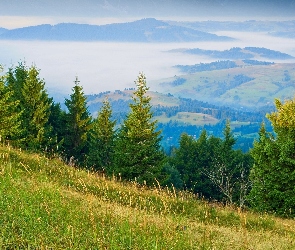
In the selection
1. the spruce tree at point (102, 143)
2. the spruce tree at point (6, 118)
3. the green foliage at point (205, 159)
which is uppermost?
the spruce tree at point (6, 118)

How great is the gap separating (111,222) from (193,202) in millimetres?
6890

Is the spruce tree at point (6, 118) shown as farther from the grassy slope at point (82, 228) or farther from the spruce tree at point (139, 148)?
the grassy slope at point (82, 228)

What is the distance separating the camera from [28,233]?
6473 millimetres

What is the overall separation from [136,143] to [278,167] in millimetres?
17655

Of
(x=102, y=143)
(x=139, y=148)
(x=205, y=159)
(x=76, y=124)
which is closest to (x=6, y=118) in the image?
(x=139, y=148)

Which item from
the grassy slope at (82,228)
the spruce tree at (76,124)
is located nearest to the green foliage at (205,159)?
the spruce tree at (76,124)

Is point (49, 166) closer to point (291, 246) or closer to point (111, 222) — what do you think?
point (111, 222)

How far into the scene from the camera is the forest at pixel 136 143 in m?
31.7

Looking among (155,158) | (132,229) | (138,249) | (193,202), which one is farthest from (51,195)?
(155,158)

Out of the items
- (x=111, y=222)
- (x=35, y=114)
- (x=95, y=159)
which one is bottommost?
(x=95, y=159)

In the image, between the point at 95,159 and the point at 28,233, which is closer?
the point at 28,233

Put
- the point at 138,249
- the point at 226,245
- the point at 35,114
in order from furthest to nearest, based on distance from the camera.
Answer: the point at 35,114 → the point at 226,245 → the point at 138,249

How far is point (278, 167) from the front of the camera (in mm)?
32156

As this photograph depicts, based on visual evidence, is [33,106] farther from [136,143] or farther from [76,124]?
[136,143]
